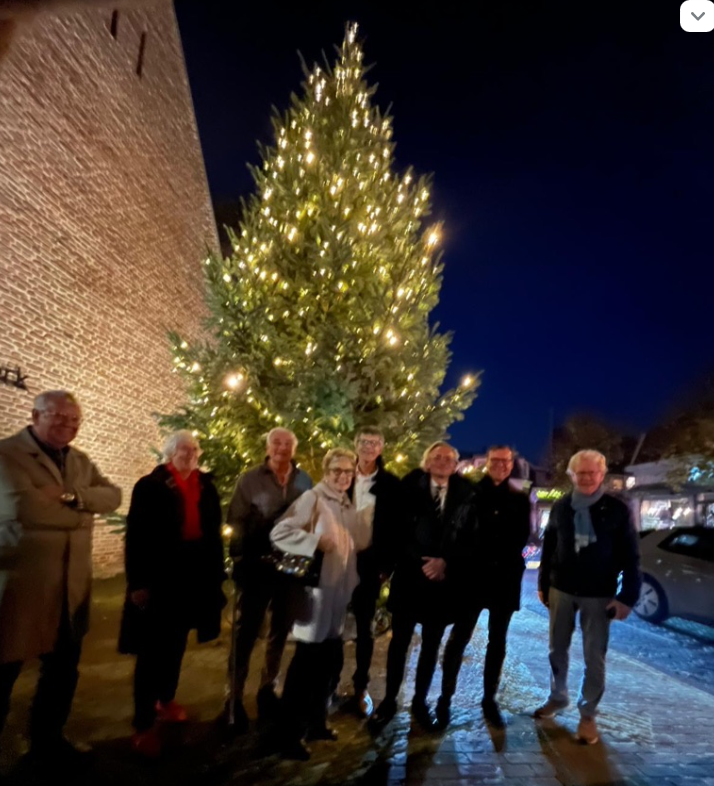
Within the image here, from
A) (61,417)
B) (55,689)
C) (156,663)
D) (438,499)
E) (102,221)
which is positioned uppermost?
(102,221)

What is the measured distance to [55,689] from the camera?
3.23 metres

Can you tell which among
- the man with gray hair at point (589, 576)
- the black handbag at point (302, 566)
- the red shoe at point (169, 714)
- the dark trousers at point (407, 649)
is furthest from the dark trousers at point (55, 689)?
the man with gray hair at point (589, 576)

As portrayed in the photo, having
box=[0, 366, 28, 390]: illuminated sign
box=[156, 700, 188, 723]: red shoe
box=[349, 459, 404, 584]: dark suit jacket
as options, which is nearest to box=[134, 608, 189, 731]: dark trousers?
box=[156, 700, 188, 723]: red shoe

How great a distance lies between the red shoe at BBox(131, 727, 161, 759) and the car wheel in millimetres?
7234

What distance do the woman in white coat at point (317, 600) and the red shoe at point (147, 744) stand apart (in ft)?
2.37

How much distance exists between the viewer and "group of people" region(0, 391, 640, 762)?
10.4 feet

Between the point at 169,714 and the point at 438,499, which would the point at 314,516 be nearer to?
the point at 438,499

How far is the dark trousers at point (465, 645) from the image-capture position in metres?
3.99

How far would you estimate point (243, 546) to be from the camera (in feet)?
12.9

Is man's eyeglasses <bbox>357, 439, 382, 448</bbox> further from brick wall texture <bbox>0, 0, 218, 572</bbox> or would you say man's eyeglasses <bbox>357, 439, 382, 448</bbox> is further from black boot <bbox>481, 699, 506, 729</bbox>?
brick wall texture <bbox>0, 0, 218, 572</bbox>

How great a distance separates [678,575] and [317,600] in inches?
270

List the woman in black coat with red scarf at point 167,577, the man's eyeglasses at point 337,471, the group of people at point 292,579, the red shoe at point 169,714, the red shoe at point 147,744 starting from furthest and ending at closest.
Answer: the red shoe at point 169,714
the man's eyeglasses at point 337,471
the woman in black coat with red scarf at point 167,577
the red shoe at point 147,744
the group of people at point 292,579

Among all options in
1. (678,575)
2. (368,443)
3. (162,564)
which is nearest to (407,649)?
(368,443)

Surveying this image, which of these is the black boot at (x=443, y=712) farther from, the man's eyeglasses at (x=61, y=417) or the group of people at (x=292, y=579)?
the man's eyeglasses at (x=61, y=417)
